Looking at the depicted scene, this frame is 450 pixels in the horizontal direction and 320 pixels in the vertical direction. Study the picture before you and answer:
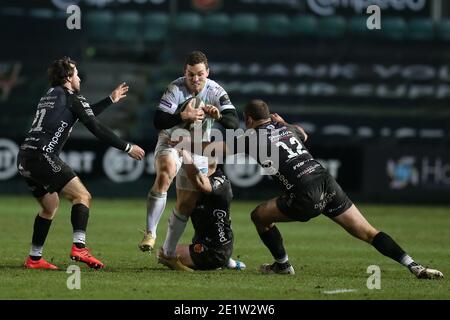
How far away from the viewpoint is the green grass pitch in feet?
28.8

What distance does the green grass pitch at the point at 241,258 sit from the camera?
879cm

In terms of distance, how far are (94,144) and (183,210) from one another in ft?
39.9

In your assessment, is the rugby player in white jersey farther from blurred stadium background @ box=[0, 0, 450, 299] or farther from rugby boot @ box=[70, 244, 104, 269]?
blurred stadium background @ box=[0, 0, 450, 299]

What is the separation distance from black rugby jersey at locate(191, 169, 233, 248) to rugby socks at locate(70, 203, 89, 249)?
3.94 feet

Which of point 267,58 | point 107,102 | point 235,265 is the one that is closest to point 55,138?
point 107,102

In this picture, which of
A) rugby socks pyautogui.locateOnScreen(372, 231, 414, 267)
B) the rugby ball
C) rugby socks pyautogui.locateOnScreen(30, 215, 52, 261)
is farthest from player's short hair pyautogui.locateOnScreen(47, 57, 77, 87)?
rugby socks pyautogui.locateOnScreen(372, 231, 414, 267)

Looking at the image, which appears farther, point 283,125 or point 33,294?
point 283,125

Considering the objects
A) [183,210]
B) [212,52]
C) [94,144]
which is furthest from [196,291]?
[212,52]

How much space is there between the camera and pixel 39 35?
25.3 m

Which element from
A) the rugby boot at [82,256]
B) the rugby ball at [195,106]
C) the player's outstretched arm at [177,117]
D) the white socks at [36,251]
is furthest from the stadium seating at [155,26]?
the rugby boot at [82,256]

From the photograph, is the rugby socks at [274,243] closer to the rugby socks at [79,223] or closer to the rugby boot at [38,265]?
the rugby socks at [79,223]

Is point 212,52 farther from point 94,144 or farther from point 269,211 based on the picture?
point 269,211

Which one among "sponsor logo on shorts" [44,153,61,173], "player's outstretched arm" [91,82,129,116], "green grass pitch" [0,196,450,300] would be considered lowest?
"green grass pitch" [0,196,450,300]
